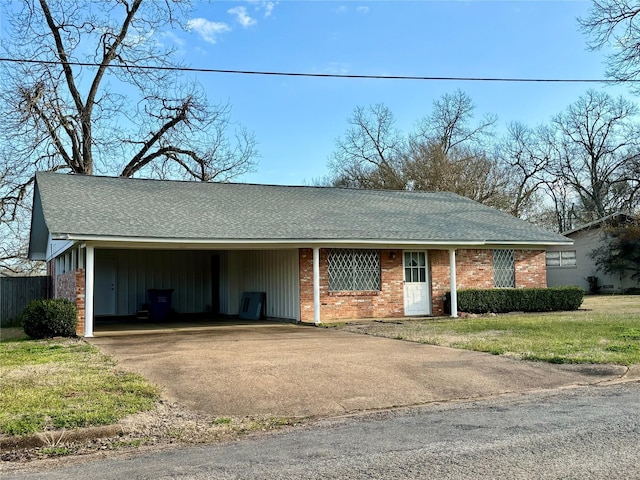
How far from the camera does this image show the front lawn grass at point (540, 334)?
10.4m

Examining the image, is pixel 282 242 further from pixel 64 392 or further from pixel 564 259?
pixel 564 259

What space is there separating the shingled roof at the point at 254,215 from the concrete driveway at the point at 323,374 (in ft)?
11.5

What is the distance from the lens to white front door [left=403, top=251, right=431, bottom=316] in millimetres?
19031

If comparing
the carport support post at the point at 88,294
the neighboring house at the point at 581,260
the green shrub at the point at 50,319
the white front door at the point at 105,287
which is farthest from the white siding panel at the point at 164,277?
the neighboring house at the point at 581,260

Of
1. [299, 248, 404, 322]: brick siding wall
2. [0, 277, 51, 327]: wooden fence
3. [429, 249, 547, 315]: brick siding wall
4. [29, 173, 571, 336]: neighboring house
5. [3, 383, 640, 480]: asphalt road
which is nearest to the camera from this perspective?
[3, 383, 640, 480]: asphalt road

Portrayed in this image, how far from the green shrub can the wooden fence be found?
7.86 metres

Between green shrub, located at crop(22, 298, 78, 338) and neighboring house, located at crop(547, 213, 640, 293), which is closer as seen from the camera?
green shrub, located at crop(22, 298, 78, 338)

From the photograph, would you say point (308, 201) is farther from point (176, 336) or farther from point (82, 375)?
point (82, 375)

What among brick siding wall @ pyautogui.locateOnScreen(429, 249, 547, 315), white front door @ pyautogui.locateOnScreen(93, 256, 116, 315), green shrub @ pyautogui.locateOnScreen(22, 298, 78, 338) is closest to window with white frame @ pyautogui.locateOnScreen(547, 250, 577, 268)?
brick siding wall @ pyautogui.locateOnScreen(429, 249, 547, 315)

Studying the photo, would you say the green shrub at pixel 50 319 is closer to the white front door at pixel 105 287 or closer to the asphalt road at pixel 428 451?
the white front door at pixel 105 287

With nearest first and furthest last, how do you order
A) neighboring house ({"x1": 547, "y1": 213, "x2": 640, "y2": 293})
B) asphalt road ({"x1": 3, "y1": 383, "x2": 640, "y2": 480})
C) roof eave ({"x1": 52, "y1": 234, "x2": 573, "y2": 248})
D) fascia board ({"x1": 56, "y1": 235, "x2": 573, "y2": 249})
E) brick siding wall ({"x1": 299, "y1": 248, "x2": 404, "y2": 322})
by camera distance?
asphalt road ({"x1": 3, "y1": 383, "x2": 640, "y2": 480}), roof eave ({"x1": 52, "y1": 234, "x2": 573, "y2": 248}), fascia board ({"x1": 56, "y1": 235, "x2": 573, "y2": 249}), brick siding wall ({"x1": 299, "y1": 248, "x2": 404, "y2": 322}), neighboring house ({"x1": 547, "y1": 213, "x2": 640, "y2": 293})

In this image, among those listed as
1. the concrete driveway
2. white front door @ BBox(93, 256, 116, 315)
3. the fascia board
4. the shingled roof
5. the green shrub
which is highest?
the shingled roof

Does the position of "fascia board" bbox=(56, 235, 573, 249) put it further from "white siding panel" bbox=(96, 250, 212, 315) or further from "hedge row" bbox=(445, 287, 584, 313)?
"white siding panel" bbox=(96, 250, 212, 315)

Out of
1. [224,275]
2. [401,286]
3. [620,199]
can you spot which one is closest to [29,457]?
[401,286]
